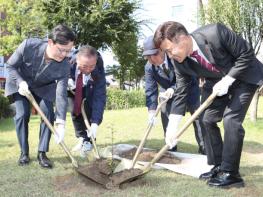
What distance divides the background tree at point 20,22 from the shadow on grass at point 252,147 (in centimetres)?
1398

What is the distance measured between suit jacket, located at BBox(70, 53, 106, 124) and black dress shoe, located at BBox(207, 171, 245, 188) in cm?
185

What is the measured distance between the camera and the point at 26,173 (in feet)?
15.2

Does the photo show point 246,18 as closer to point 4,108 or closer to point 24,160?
point 24,160

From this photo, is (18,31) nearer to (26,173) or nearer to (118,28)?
(118,28)

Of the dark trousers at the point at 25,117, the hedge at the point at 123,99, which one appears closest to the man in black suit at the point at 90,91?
the dark trousers at the point at 25,117

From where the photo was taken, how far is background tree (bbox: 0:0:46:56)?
19.3 m

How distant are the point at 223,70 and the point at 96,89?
6.90 ft

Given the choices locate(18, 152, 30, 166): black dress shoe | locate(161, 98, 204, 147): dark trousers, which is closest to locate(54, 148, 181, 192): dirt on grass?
locate(18, 152, 30, 166): black dress shoe

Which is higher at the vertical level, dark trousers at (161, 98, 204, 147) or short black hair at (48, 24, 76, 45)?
short black hair at (48, 24, 76, 45)

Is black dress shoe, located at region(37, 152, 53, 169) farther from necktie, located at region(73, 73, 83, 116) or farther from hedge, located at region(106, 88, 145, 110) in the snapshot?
hedge, located at region(106, 88, 145, 110)

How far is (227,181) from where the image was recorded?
407cm

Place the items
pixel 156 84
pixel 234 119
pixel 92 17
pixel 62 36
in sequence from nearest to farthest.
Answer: pixel 234 119
pixel 62 36
pixel 156 84
pixel 92 17

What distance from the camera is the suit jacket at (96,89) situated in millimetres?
5504

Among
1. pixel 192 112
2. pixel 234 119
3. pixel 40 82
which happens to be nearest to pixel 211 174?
pixel 234 119
